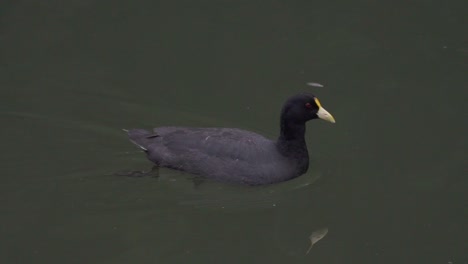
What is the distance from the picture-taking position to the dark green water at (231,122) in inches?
321

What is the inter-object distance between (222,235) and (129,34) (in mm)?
5856

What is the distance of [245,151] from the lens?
9.34m

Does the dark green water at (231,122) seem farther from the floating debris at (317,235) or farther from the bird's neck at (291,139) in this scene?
the bird's neck at (291,139)

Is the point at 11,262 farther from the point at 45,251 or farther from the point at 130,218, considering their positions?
the point at 130,218

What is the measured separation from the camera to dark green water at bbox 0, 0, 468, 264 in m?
8.15

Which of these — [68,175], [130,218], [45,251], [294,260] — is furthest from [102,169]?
[294,260]

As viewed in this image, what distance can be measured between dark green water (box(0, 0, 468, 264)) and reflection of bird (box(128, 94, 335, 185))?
0.54ft

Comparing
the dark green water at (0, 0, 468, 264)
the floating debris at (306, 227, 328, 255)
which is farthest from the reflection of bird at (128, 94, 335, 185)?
the floating debris at (306, 227, 328, 255)

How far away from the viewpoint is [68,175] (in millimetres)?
9305

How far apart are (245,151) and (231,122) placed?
1.41 m

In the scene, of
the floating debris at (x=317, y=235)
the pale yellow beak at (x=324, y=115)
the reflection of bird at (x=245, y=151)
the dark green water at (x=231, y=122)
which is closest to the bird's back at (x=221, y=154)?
the reflection of bird at (x=245, y=151)

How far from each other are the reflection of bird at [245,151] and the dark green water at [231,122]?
0.16m

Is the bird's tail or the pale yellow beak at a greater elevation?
the pale yellow beak

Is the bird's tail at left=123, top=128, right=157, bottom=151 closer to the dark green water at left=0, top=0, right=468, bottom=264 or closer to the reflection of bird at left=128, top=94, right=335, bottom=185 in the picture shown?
the reflection of bird at left=128, top=94, right=335, bottom=185
